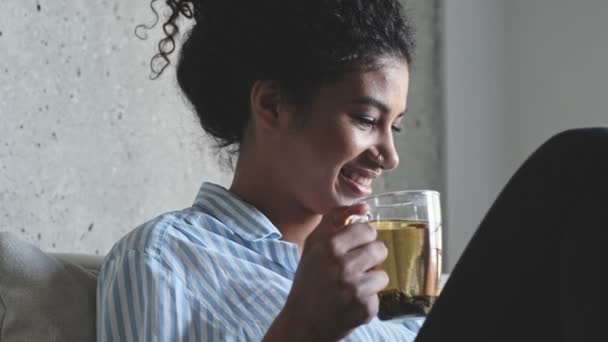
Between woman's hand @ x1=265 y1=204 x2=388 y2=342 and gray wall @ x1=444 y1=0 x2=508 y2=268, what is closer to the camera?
woman's hand @ x1=265 y1=204 x2=388 y2=342

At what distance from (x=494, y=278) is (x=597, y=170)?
14 centimetres

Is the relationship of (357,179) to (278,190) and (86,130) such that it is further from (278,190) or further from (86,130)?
(86,130)

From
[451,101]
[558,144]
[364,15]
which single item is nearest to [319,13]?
[364,15]

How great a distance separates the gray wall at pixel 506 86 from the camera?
8.74ft

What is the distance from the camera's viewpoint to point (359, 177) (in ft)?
4.58

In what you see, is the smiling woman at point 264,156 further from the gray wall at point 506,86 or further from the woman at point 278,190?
the gray wall at point 506,86

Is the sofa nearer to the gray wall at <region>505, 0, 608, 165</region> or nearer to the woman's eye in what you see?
the woman's eye

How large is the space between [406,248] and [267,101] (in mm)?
470

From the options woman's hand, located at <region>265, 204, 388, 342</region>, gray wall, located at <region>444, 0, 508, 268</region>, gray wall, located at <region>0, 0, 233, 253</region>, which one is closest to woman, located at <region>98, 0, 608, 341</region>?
woman's hand, located at <region>265, 204, 388, 342</region>

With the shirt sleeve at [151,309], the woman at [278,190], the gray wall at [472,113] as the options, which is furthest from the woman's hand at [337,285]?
the gray wall at [472,113]

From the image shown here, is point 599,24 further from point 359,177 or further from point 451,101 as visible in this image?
point 359,177

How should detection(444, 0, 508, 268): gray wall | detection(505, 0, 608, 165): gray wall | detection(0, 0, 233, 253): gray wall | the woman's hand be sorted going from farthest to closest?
detection(444, 0, 508, 268): gray wall < detection(505, 0, 608, 165): gray wall < detection(0, 0, 233, 253): gray wall < the woman's hand

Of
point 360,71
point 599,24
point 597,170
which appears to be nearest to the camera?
point 597,170

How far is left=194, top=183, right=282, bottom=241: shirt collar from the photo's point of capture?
1397 mm
